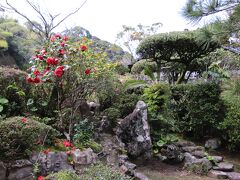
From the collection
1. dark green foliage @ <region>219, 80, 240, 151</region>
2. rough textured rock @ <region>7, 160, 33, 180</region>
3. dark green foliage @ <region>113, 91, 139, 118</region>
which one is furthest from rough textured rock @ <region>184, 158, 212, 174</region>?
rough textured rock @ <region>7, 160, 33, 180</region>

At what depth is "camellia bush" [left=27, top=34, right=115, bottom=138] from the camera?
3260 mm

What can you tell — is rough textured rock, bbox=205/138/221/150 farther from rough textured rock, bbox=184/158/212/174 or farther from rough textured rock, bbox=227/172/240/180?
rough textured rock, bbox=227/172/240/180

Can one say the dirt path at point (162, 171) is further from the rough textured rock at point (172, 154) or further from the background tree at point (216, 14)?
the background tree at point (216, 14)

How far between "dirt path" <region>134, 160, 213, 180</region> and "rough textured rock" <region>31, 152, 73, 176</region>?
5.38 ft

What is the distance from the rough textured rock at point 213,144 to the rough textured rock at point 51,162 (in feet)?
12.1

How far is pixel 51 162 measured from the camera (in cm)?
285

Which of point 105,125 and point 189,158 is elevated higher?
point 105,125

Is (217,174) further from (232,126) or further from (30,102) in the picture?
(30,102)

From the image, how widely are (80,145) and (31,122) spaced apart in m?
1.20

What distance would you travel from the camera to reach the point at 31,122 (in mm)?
2504

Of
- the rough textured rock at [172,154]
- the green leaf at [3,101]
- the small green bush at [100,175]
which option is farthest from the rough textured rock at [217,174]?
the green leaf at [3,101]

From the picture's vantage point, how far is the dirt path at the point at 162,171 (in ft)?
12.8

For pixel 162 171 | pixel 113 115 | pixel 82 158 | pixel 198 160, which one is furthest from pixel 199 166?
pixel 82 158

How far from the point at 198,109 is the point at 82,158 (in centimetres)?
345
